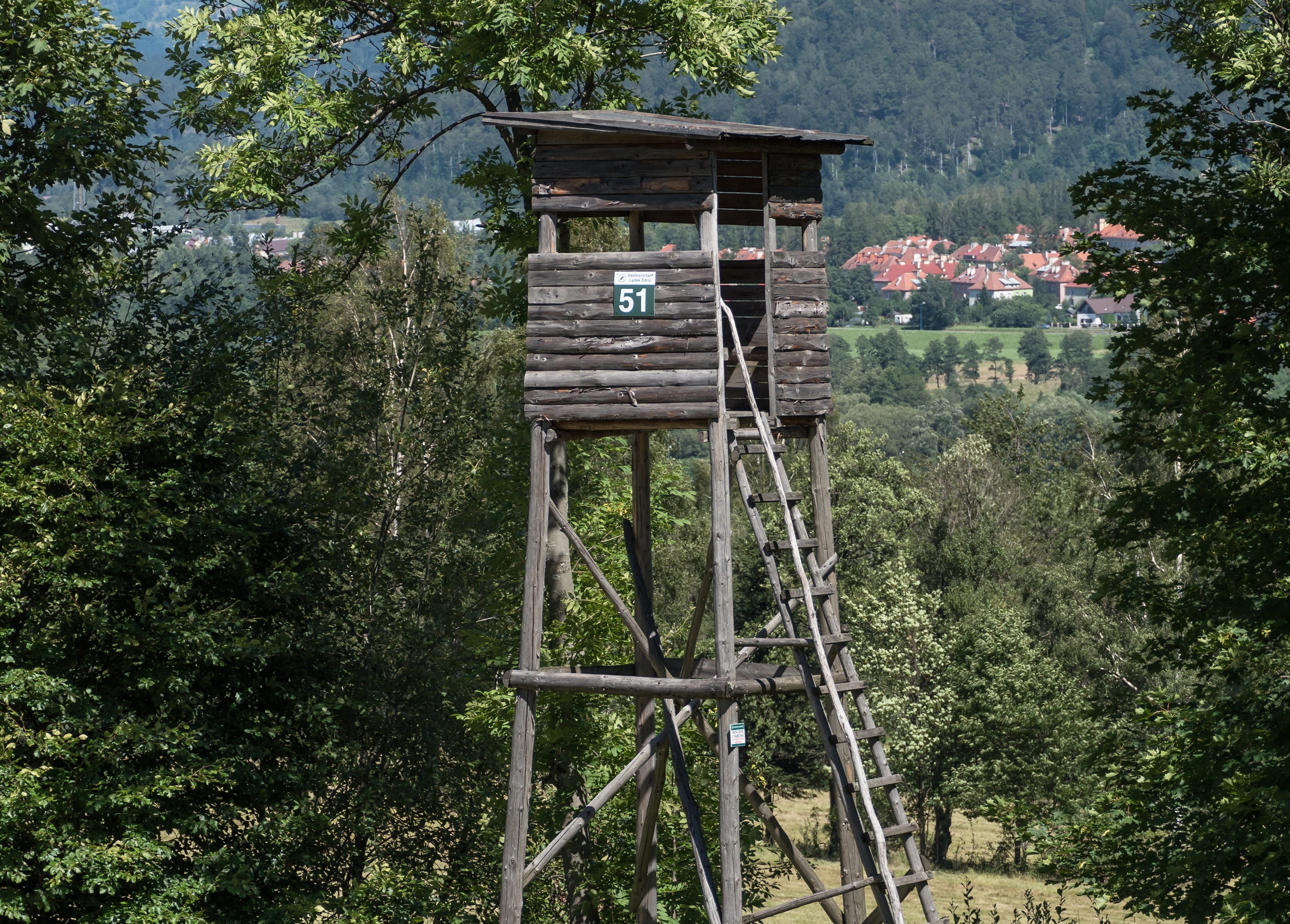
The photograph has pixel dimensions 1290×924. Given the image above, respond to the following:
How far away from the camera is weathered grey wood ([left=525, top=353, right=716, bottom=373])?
1307 centimetres

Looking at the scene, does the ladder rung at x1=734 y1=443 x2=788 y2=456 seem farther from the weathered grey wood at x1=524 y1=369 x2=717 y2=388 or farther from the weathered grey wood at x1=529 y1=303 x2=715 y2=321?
the weathered grey wood at x1=529 y1=303 x2=715 y2=321

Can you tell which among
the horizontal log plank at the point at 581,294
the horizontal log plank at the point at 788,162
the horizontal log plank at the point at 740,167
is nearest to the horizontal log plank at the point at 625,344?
the horizontal log plank at the point at 581,294

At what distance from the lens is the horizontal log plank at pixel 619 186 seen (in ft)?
43.4

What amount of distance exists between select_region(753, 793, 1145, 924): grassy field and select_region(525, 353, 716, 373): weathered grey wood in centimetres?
1346

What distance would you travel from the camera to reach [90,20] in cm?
1864

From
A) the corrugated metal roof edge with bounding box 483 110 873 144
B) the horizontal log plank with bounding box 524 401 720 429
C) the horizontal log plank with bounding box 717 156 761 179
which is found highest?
the corrugated metal roof edge with bounding box 483 110 873 144

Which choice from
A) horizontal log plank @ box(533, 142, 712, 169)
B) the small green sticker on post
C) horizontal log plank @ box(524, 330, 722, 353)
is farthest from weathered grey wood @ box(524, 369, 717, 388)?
horizontal log plank @ box(533, 142, 712, 169)

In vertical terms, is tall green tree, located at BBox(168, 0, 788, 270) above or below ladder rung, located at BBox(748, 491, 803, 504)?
above

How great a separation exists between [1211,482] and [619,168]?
7.97 meters

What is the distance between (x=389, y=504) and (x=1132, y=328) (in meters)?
11.7

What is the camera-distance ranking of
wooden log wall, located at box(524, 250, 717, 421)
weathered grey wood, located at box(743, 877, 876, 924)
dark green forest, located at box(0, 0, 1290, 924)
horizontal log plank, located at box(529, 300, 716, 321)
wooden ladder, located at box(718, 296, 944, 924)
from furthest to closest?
dark green forest, located at box(0, 0, 1290, 924)
horizontal log plank, located at box(529, 300, 716, 321)
wooden log wall, located at box(524, 250, 717, 421)
weathered grey wood, located at box(743, 877, 876, 924)
wooden ladder, located at box(718, 296, 944, 924)

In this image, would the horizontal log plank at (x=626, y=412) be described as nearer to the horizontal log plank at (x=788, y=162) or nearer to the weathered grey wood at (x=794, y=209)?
the weathered grey wood at (x=794, y=209)

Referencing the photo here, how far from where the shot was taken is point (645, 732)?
1608cm

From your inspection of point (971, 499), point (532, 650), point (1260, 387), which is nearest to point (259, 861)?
point (532, 650)
